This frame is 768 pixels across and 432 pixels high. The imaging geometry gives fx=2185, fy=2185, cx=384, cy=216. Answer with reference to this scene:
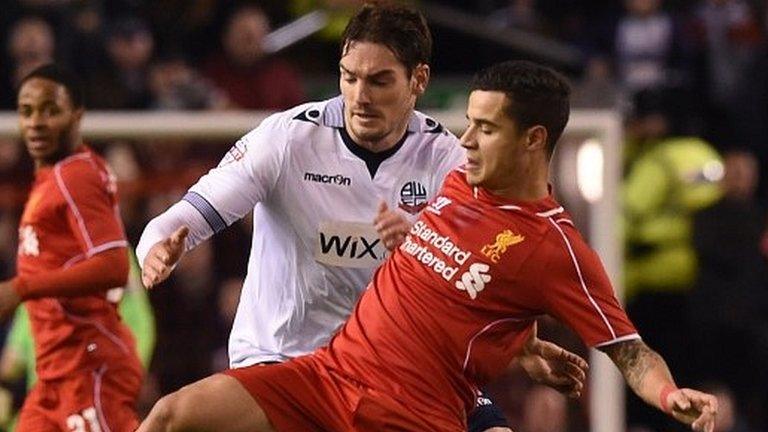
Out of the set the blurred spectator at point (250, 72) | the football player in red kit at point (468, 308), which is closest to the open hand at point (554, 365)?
the football player in red kit at point (468, 308)

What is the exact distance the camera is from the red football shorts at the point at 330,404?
6137 mm

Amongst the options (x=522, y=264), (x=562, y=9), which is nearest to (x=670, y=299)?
(x=562, y=9)

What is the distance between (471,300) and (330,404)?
499 millimetres

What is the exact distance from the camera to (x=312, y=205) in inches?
264

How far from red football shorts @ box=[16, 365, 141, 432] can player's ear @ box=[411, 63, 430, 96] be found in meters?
1.73

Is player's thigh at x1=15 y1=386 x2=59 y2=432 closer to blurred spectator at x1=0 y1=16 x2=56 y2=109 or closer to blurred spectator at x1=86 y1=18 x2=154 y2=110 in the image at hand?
blurred spectator at x1=86 y1=18 x2=154 y2=110

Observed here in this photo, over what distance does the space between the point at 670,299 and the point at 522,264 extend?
246 inches

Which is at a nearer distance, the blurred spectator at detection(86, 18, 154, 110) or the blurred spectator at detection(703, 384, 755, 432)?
the blurred spectator at detection(86, 18, 154, 110)

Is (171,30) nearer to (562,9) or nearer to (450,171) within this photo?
(562,9)

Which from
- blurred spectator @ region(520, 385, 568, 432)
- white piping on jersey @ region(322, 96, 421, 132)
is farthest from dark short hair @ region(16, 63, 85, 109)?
blurred spectator @ region(520, 385, 568, 432)

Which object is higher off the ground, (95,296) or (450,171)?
(450,171)

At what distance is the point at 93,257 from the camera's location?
7477 millimetres

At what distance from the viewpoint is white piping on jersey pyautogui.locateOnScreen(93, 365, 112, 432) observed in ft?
25.1

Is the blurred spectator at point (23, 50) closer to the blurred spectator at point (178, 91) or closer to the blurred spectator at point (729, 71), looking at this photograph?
the blurred spectator at point (178, 91)
